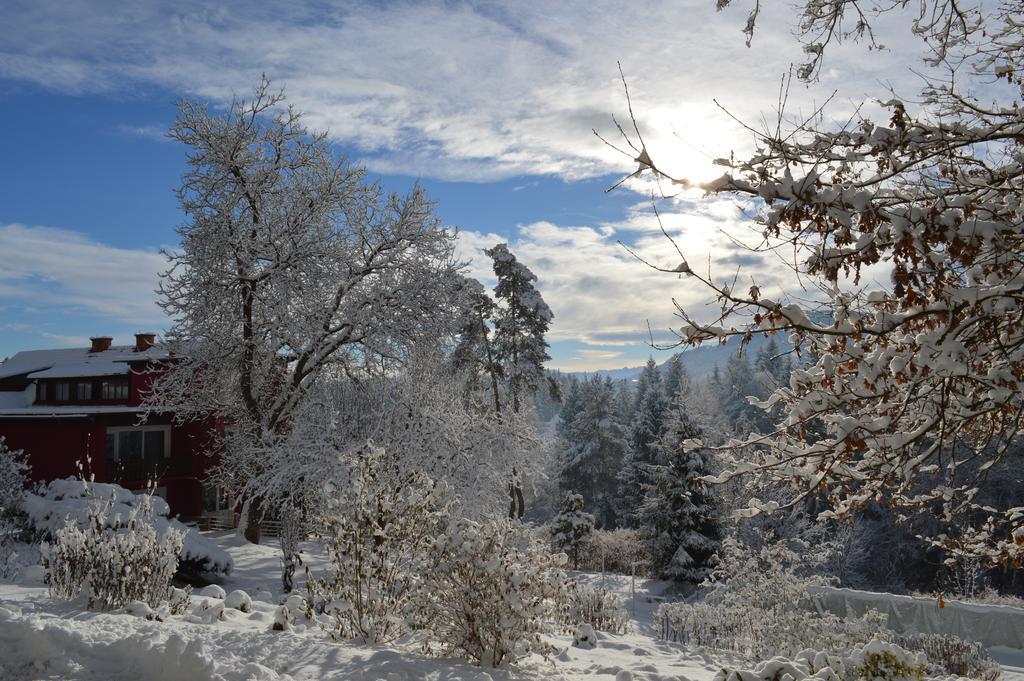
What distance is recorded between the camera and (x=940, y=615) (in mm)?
15414

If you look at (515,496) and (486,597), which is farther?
(515,496)

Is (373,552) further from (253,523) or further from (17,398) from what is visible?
(17,398)

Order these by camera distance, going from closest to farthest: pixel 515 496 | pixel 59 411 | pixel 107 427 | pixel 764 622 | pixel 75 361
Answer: pixel 764 622 < pixel 59 411 < pixel 107 427 < pixel 515 496 < pixel 75 361

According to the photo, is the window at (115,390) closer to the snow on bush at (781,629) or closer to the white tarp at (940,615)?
the snow on bush at (781,629)

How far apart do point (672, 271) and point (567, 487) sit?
147 feet

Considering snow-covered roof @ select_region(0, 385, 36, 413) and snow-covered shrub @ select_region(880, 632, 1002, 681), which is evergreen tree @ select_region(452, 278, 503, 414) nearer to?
snow-covered roof @ select_region(0, 385, 36, 413)

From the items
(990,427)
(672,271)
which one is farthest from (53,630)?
(990,427)

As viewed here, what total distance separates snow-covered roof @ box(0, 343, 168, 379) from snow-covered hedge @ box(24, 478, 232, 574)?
10.0 m

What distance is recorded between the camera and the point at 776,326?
11.5 ft

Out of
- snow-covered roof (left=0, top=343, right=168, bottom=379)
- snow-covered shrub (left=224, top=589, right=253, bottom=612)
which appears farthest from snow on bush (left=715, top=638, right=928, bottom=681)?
snow-covered roof (left=0, top=343, right=168, bottom=379)

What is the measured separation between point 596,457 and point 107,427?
3016 cm

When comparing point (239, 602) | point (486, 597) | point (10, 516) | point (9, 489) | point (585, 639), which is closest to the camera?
point (486, 597)

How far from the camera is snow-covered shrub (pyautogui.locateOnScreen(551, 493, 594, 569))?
2695 centimetres

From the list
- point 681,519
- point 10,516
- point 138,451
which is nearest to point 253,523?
point 10,516
